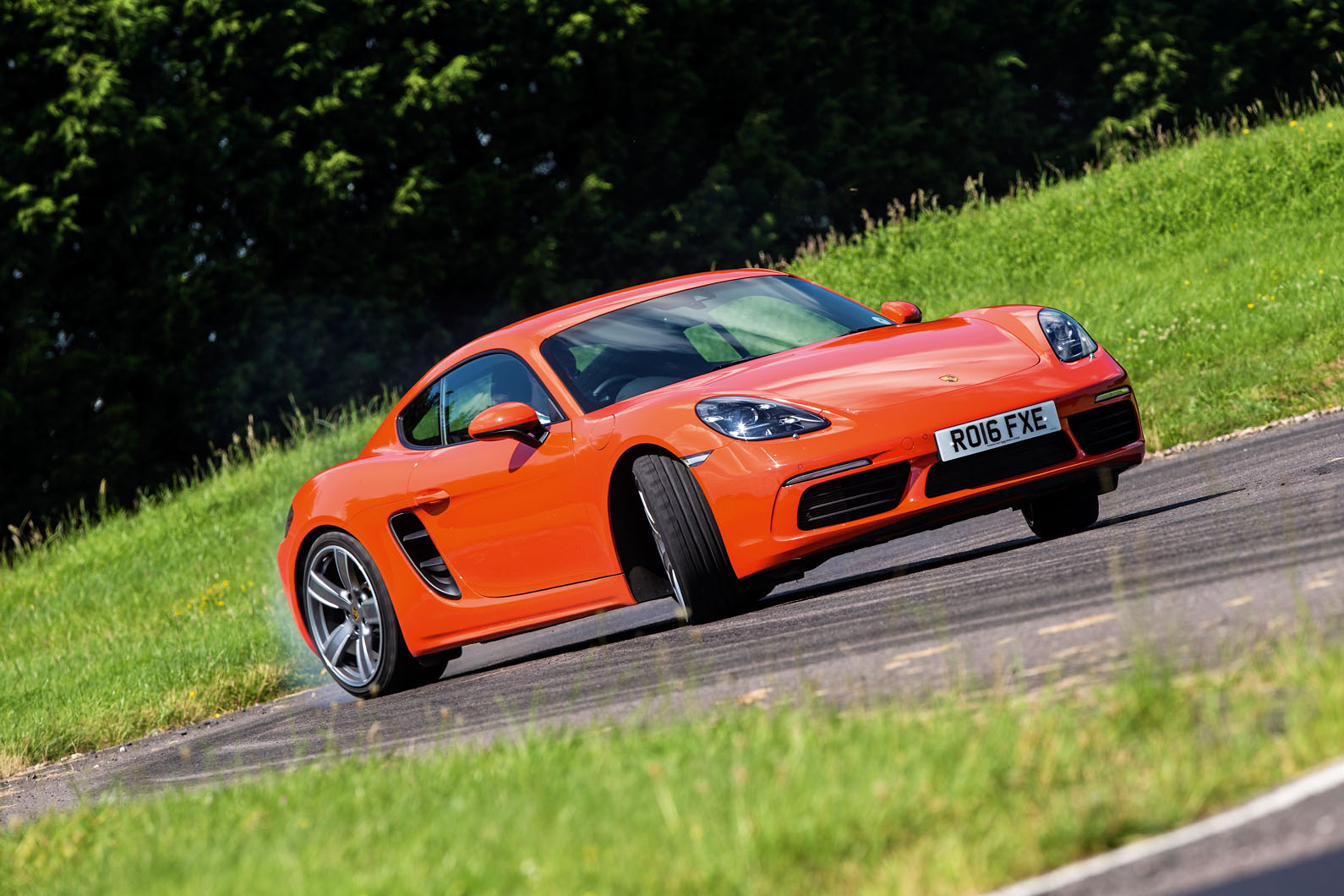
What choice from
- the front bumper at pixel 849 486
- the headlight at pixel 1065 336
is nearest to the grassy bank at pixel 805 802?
the front bumper at pixel 849 486

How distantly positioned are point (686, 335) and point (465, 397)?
3.80 ft

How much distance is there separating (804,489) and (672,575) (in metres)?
0.67

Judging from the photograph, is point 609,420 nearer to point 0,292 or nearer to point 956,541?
point 956,541

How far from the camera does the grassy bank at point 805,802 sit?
8.43 feet

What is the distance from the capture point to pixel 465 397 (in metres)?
7.21

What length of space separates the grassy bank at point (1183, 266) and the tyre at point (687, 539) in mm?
5318

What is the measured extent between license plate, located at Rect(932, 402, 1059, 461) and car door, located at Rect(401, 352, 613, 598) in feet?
5.00

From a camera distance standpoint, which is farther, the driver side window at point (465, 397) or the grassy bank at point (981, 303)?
the grassy bank at point (981, 303)

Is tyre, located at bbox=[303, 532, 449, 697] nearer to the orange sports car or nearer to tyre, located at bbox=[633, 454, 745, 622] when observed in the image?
the orange sports car

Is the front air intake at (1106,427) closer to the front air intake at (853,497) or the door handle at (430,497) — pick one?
the front air intake at (853,497)

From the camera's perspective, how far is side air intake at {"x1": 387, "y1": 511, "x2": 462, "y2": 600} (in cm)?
698

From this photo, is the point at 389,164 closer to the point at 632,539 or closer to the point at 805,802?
the point at 632,539

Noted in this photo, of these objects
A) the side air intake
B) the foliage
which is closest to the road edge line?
the side air intake

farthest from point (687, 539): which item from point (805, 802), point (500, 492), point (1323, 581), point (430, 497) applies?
point (805, 802)
